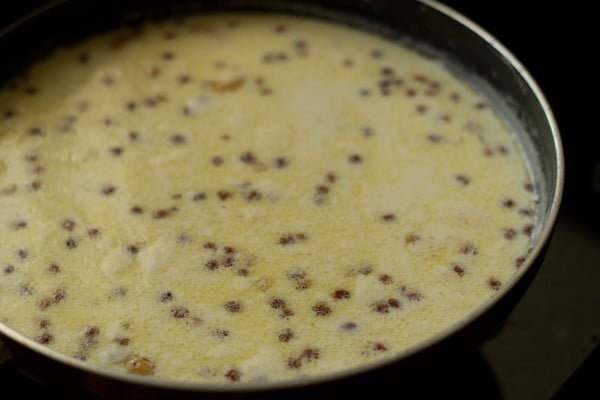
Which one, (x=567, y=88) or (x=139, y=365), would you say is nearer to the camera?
(x=139, y=365)

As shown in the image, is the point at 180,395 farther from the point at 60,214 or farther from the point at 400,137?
the point at 400,137

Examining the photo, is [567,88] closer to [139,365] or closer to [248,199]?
[248,199]

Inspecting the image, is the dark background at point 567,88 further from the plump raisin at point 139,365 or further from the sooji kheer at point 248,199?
the plump raisin at point 139,365

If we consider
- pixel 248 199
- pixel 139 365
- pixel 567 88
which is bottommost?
pixel 139 365

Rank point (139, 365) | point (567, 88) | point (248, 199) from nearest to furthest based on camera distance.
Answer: point (139, 365) → point (248, 199) → point (567, 88)

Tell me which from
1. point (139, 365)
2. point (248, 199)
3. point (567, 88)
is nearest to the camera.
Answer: point (139, 365)

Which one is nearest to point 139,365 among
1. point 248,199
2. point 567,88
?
point 248,199

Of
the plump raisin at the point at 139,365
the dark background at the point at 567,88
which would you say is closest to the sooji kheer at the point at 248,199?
the plump raisin at the point at 139,365

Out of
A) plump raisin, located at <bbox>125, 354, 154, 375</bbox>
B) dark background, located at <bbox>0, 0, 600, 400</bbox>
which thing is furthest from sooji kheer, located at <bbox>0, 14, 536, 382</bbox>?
dark background, located at <bbox>0, 0, 600, 400</bbox>
